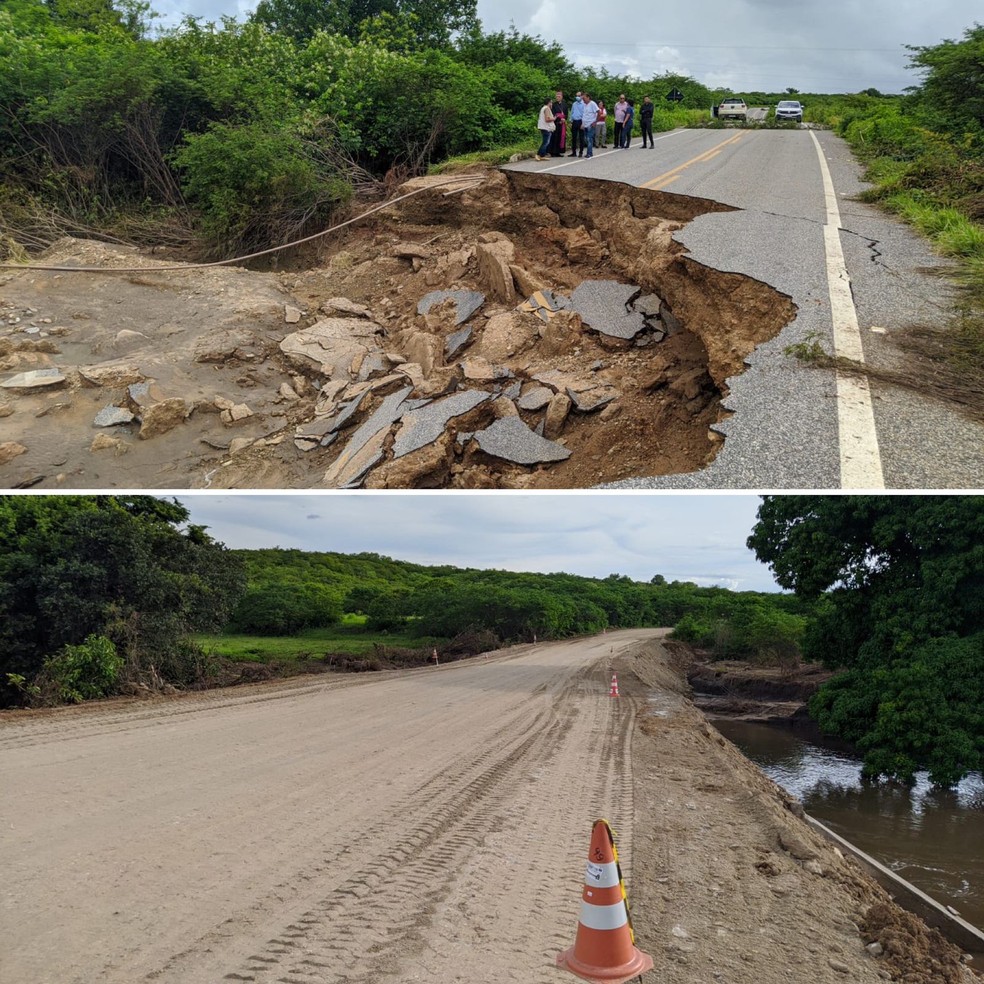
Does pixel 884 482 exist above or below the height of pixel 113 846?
above

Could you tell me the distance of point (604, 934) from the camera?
11.7ft

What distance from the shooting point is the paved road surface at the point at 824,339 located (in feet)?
17.4

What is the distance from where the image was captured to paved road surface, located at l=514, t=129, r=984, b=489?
17.4 feet

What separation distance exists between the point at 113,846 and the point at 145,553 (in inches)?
334

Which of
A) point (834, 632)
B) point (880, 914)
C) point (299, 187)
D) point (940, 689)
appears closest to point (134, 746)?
point (880, 914)

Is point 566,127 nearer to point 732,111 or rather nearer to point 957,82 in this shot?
point 957,82

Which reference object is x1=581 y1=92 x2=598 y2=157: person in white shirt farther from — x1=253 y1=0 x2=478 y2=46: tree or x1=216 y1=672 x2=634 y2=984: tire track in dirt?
x1=216 y1=672 x2=634 y2=984: tire track in dirt

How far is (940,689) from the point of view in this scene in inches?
503

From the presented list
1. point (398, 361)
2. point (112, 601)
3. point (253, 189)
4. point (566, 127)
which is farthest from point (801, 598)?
point (253, 189)

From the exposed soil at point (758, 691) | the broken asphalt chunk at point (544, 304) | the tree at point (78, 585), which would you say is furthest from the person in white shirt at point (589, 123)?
the exposed soil at point (758, 691)

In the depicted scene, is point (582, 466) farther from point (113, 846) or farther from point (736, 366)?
point (113, 846)

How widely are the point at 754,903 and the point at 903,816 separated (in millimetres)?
8487

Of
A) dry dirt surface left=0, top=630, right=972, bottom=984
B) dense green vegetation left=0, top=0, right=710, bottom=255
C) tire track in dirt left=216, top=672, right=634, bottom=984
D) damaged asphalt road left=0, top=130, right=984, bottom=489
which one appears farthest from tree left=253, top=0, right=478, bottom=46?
tire track in dirt left=216, top=672, right=634, bottom=984

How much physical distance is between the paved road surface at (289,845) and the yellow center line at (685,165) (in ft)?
30.3
